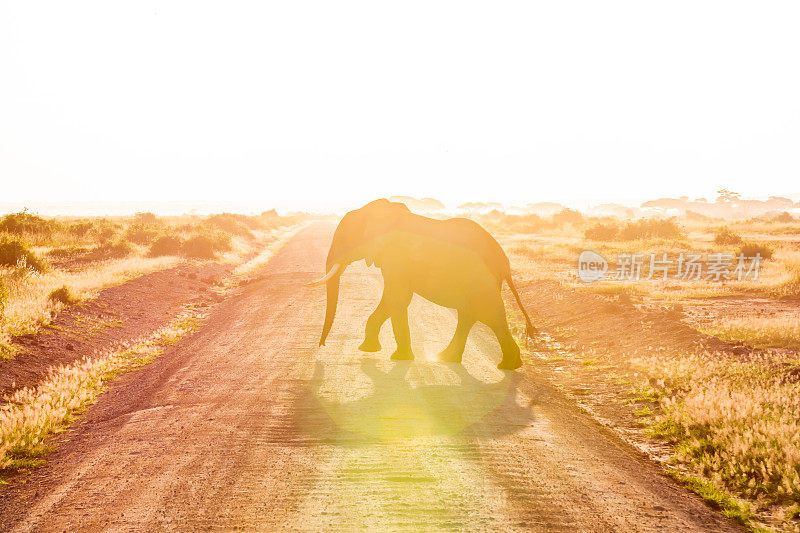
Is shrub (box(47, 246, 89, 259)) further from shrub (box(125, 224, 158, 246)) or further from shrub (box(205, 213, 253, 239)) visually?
shrub (box(205, 213, 253, 239))

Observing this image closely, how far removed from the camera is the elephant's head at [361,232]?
10445 millimetres

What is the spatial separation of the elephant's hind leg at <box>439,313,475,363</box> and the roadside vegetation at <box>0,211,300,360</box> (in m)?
7.97

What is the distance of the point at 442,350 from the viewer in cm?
1123

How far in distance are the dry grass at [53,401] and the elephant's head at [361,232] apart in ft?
13.6

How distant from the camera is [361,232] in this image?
1062 cm

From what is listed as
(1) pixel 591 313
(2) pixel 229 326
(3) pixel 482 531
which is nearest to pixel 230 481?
(3) pixel 482 531

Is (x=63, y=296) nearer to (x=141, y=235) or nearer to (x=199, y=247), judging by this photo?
(x=199, y=247)

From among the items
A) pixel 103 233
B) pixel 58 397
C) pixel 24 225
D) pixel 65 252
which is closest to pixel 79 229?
pixel 103 233

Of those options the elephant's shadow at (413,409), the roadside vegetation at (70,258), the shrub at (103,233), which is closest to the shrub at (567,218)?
the roadside vegetation at (70,258)

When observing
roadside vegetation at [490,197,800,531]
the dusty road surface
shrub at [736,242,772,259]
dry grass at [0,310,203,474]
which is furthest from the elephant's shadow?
shrub at [736,242,772,259]

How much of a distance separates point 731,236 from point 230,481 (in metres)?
36.5

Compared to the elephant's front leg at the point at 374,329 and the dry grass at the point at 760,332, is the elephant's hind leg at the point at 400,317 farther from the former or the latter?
the dry grass at the point at 760,332

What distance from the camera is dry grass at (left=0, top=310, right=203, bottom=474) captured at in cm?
691

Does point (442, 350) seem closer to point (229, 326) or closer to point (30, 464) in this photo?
point (229, 326)
